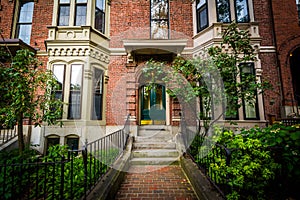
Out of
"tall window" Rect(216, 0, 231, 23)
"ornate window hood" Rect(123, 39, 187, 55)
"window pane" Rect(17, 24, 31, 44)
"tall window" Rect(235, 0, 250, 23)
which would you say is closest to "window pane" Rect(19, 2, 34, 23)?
"window pane" Rect(17, 24, 31, 44)

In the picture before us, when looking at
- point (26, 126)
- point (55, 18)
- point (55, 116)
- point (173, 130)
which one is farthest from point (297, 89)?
point (26, 126)

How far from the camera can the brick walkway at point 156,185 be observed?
3.21 meters

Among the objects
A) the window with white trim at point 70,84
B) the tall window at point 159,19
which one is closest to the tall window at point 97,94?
the window with white trim at point 70,84

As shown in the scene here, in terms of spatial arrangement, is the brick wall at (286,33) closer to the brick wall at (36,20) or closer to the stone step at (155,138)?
the stone step at (155,138)

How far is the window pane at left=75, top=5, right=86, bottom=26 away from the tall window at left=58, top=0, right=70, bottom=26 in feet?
1.40

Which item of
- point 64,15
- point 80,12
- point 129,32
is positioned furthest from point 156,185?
point 64,15

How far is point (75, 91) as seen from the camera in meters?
6.56

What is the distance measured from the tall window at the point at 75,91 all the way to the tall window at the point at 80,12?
2273mm

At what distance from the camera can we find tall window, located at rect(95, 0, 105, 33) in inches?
290

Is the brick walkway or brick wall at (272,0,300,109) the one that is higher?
brick wall at (272,0,300,109)

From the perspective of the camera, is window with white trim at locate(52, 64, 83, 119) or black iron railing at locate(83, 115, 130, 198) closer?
black iron railing at locate(83, 115, 130, 198)

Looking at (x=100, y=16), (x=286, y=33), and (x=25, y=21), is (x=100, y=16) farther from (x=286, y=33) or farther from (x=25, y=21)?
(x=286, y=33)

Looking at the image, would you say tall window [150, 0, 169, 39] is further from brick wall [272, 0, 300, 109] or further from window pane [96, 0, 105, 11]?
brick wall [272, 0, 300, 109]

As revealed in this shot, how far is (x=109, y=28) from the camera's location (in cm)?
770
